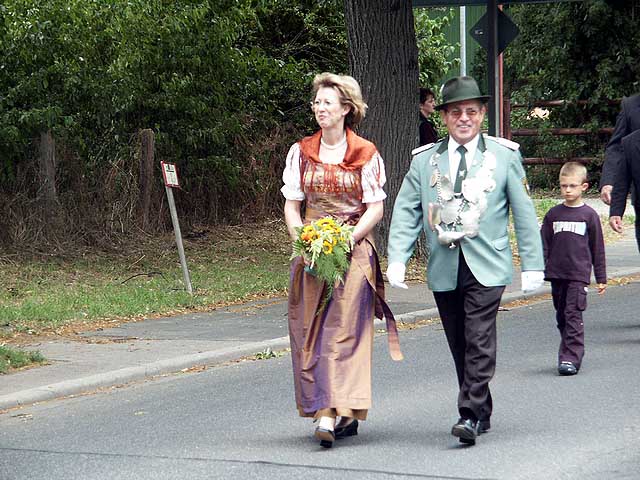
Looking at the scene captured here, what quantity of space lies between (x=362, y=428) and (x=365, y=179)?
145 centimetres

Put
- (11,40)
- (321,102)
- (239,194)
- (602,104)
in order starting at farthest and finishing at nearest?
1. (602,104)
2. (239,194)
3. (11,40)
4. (321,102)

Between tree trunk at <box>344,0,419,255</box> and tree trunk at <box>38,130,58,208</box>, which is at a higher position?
tree trunk at <box>344,0,419,255</box>

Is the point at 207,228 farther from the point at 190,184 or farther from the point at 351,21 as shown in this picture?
the point at 351,21

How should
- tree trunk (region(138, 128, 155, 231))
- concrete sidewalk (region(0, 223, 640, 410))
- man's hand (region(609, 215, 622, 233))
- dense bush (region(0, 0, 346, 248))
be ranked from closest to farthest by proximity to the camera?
1. concrete sidewalk (region(0, 223, 640, 410))
2. man's hand (region(609, 215, 622, 233))
3. dense bush (region(0, 0, 346, 248))
4. tree trunk (region(138, 128, 155, 231))

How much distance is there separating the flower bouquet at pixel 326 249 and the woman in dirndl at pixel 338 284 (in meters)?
0.05

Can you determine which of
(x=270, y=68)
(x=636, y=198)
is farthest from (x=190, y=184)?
(x=636, y=198)

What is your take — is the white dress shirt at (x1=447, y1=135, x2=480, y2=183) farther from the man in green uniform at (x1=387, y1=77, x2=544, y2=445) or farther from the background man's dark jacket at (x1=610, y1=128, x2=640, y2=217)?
the background man's dark jacket at (x1=610, y1=128, x2=640, y2=217)

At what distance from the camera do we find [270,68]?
19.8 metres

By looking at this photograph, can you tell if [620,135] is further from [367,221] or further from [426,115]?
[426,115]

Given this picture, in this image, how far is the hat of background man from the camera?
22.4ft

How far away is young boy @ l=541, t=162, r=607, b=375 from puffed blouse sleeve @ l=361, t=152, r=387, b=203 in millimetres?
2527

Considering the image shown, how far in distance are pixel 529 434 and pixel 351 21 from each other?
9415 millimetres

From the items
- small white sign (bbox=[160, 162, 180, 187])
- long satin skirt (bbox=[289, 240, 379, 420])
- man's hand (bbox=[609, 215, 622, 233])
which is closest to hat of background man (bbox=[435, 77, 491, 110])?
long satin skirt (bbox=[289, 240, 379, 420])

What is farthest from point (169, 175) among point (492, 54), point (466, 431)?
point (466, 431)
